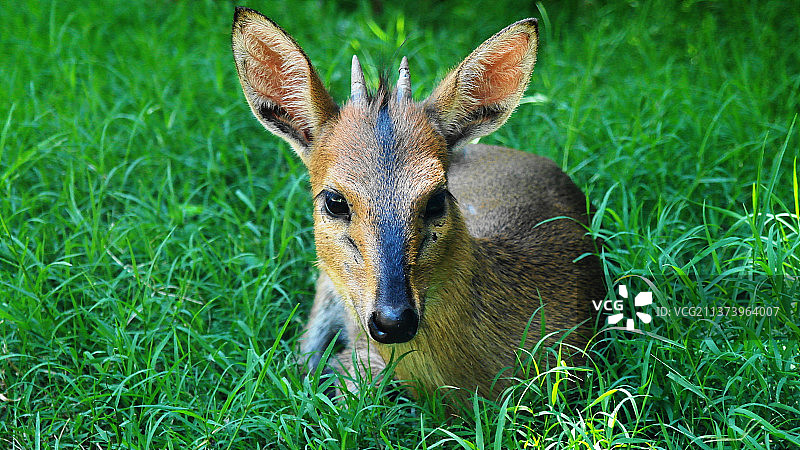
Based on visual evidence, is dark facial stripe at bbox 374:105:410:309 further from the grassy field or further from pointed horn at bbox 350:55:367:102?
the grassy field

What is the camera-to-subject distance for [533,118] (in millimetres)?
4941

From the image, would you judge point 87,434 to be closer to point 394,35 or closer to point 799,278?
point 799,278

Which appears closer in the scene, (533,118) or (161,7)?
(533,118)

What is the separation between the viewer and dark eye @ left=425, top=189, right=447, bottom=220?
2.71 metres

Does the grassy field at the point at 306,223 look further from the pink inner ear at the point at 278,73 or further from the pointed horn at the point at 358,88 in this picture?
the pink inner ear at the point at 278,73

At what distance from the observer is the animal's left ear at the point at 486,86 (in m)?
2.88

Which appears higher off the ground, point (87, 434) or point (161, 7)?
point (161, 7)

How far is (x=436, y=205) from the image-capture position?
8.95ft

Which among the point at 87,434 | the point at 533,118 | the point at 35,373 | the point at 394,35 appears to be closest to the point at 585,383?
the point at 87,434

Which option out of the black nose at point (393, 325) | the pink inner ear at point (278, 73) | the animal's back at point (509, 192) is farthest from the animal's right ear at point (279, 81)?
the black nose at point (393, 325)

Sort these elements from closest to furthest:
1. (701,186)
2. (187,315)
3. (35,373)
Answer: (35,373)
(187,315)
(701,186)

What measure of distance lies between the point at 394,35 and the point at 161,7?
63.9 inches

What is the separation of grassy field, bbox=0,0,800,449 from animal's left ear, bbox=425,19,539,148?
1.13 feet

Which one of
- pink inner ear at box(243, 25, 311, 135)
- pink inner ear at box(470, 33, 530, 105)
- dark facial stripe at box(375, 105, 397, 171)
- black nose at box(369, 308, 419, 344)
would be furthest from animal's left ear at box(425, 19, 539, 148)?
black nose at box(369, 308, 419, 344)
